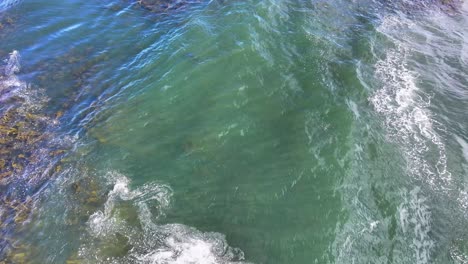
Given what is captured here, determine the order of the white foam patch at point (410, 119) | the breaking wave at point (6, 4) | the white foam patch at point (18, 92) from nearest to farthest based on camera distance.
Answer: the white foam patch at point (410, 119) < the white foam patch at point (18, 92) < the breaking wave at point (6, 4)

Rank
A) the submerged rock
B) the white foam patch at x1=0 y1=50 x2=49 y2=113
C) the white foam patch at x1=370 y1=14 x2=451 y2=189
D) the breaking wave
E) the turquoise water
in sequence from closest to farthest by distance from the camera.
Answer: the turquoise water < the submerged rock < the white foam patch at x1=370 y1=14 x2=451 y2=189 < the white foam patch at x1=0 y1=50 x2=49 y2=113 < the breaking wave

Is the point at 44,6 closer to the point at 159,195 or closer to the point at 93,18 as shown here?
the point at 93,18

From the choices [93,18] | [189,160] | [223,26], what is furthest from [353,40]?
[93,18]

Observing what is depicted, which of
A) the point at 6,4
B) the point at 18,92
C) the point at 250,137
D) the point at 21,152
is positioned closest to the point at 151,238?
the point at 250,137

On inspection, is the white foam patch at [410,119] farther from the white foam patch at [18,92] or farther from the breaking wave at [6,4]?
the breaking wave at [6,4]

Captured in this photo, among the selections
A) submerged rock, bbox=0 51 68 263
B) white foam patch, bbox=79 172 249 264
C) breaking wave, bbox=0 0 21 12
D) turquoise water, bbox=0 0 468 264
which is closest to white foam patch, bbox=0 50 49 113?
submerged rock, bbox=0 51 68 263

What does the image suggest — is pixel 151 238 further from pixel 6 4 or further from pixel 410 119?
pixel 6 4

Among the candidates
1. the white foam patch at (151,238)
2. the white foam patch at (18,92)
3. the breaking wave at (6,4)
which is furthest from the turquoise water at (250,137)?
the breaking wave at (6,4)

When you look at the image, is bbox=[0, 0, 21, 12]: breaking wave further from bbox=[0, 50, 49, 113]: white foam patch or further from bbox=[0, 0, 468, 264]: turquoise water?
bbox=[0, 50, 49, 113]: white foam patch
